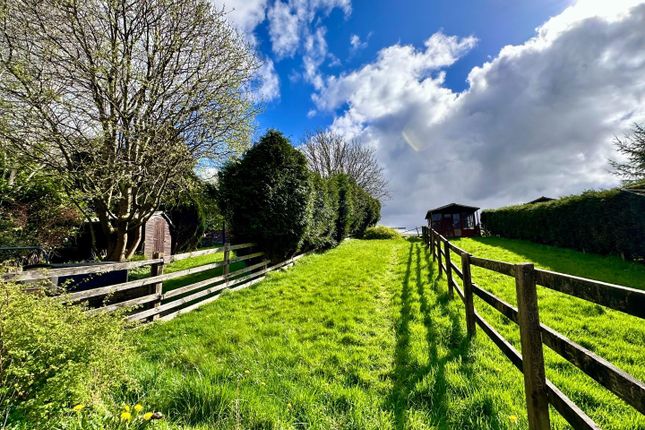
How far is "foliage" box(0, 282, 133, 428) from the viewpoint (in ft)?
7.12

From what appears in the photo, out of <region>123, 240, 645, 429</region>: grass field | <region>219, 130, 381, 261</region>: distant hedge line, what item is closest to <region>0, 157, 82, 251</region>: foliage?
<region>219, 130, 381, 261</region>: distant hedge line

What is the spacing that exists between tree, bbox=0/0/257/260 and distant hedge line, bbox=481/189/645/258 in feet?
50.8

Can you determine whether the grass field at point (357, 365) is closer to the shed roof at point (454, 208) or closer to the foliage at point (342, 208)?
the foliage at point (342, 208)

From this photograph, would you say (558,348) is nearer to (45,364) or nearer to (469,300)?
(469,300)

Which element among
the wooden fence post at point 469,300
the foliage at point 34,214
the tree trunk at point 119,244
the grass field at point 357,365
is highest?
the foliage at point 34,214

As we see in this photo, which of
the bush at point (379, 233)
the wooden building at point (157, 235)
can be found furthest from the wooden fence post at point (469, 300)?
the bush at point (379, 233)

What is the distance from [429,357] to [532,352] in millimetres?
1808

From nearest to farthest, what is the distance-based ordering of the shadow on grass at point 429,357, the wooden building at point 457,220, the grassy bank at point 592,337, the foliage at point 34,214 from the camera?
the grassy bank at point 592,337 < the shadow on grass at point 429,357 < the foliage at point 34,214 < the wooden building at point 457,220

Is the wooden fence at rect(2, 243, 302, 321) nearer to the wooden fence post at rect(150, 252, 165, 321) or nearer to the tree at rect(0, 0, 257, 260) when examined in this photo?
the wooden fence post at rect(150, 252, 165, 321)

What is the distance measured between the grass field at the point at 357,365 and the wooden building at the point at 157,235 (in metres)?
14.7

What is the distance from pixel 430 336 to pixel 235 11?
11.1m

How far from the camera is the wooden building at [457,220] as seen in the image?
33.9 meters

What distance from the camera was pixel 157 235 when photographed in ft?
66.9

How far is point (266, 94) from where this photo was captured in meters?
11.5
